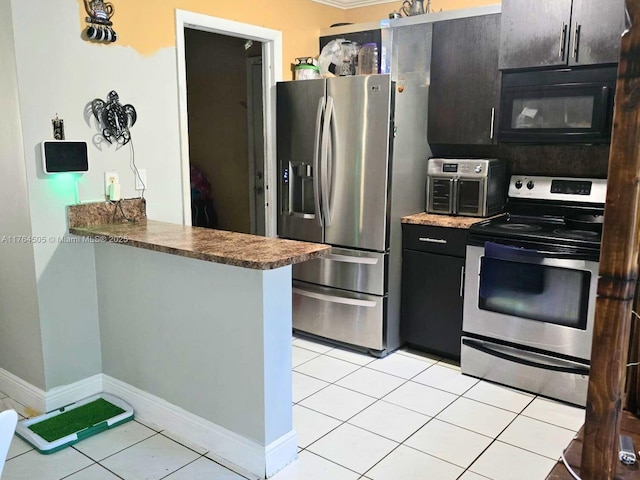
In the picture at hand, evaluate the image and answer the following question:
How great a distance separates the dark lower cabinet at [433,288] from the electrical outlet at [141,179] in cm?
161

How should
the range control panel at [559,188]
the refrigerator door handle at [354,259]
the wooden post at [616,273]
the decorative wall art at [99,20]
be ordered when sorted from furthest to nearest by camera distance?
the refrigerator door handle at [354,259]
the range control panel at [559,188]
the decorative wall art at [99,20]
the wooden post at [616,273]

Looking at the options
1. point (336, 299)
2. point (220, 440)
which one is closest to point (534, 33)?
point (336, 299)

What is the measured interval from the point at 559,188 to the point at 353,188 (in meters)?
1.26

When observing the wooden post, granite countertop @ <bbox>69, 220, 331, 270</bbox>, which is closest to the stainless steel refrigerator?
granite countertop @ <bbox>69, 220, 331, 270</bbox>

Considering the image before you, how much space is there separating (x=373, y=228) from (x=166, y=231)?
1341 millimetres

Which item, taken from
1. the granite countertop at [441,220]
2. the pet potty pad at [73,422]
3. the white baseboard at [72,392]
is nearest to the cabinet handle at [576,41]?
the granite countertop at [441,220]

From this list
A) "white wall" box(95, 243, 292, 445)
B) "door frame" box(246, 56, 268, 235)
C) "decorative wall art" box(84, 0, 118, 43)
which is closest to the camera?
"white wall" box(95, 243, 292, 445)

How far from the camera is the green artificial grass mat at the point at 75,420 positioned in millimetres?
2576

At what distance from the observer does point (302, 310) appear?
391 cm

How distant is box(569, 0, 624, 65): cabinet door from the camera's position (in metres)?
2.86

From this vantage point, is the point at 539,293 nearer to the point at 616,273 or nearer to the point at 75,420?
the point at 616,273

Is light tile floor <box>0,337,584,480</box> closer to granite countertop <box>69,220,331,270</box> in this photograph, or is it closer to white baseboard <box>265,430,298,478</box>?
white baseboard <box>265,430,298,478</box>

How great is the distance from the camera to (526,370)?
10.0ft

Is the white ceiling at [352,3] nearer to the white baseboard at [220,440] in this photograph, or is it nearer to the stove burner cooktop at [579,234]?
the stove burner cooktop at [579,234]
